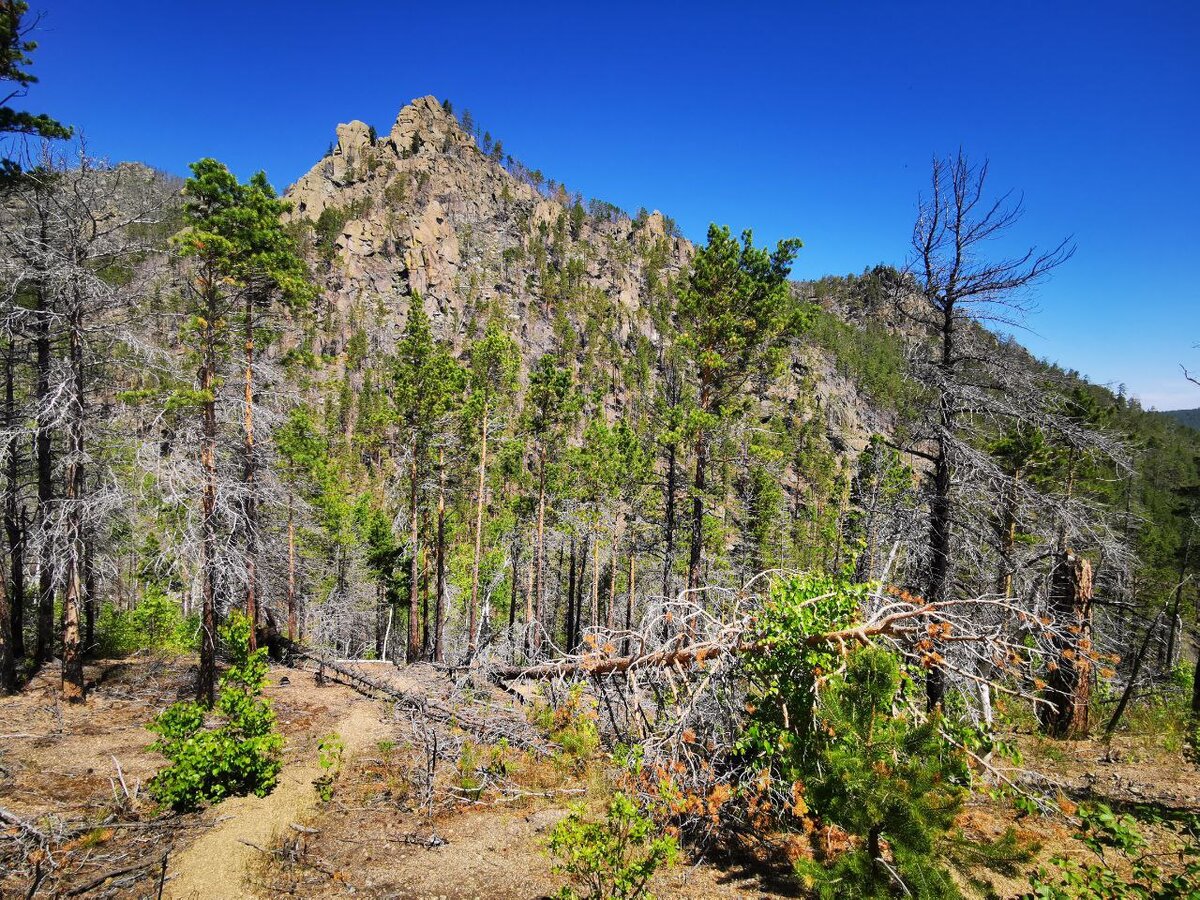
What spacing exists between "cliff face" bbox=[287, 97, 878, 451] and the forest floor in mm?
86556

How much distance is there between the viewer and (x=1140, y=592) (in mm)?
30688

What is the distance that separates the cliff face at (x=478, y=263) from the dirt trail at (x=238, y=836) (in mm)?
88537

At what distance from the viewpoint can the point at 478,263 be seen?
125 meters

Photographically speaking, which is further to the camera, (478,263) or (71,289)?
(478,263)

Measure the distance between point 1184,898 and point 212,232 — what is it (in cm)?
1579

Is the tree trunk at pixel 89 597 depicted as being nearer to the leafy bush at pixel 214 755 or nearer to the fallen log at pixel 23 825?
the leafy bush at pixel 214 755

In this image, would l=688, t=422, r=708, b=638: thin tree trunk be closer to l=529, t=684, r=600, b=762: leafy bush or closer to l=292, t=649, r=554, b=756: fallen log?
l=529, t=684, r=600, b=762: leafy bush

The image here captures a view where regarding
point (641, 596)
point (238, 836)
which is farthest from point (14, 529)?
point (641, 596)

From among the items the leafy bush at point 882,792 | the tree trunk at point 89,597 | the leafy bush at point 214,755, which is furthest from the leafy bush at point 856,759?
the tree trunk at point 89,597

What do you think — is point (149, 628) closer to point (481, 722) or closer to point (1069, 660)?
point (481, 722)

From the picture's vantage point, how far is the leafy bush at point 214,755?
7109 mm

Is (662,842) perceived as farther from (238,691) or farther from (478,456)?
(478,456)

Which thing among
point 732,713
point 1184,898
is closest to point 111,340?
point 732,713

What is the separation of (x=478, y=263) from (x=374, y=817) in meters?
130
